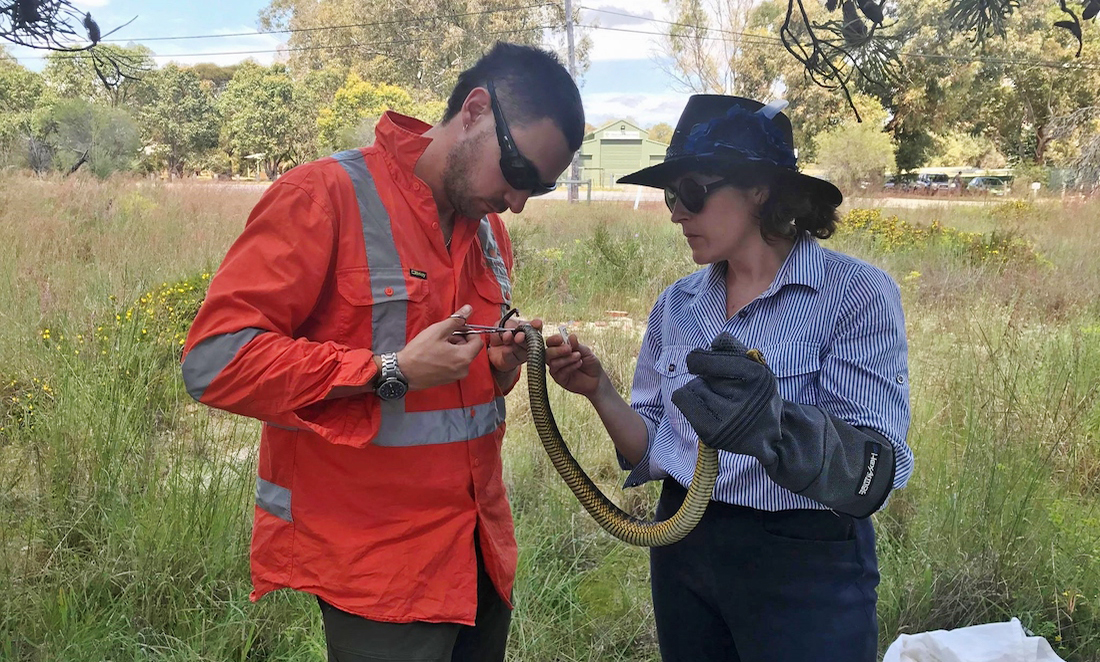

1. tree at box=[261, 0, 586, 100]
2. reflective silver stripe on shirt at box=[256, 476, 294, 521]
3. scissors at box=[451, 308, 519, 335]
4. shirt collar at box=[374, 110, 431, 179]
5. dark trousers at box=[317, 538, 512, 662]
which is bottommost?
dark trousers at box=[317, 538, 512, 662]

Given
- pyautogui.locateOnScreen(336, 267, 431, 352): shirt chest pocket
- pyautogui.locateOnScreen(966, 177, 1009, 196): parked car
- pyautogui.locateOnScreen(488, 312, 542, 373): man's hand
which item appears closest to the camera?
pyautogui.locateOnScreen(336, 267, 431, 352): shirt chest pocket

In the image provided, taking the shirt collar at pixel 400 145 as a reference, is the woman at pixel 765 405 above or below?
below

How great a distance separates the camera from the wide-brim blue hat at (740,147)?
1983 mm

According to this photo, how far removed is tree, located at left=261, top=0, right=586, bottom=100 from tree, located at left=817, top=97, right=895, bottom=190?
1333 cm

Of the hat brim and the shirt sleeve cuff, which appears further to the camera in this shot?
the shirt sleeve cuff

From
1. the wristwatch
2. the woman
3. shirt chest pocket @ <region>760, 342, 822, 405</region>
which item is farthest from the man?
shirt chest pocket @ <region>760, 342, 822, 405</region>

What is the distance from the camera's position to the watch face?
5.50 feet

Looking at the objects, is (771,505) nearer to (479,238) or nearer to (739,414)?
(739,414)

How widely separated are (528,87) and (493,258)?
0.52 metres

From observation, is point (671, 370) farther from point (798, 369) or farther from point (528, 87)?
point (528, 87)

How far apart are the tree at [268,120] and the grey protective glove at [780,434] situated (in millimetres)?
A: 38371

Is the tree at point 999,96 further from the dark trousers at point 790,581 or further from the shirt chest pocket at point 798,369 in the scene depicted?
the dark trousers at point 790,581

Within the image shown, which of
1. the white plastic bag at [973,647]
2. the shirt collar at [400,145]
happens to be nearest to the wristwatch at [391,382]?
the shirt collar at [400,145]

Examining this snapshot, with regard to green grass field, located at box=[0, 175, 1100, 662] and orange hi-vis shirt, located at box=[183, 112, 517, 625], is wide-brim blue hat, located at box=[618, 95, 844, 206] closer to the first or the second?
orange hi-vis shirt, located at box=[183, 112, 517, 625]
